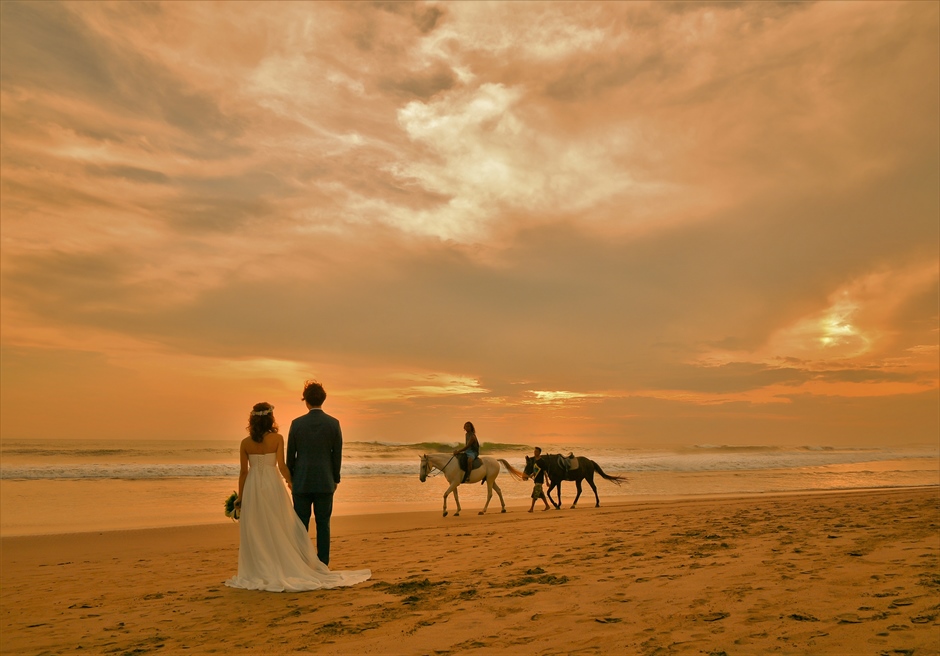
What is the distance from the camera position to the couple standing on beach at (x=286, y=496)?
25.5 feet

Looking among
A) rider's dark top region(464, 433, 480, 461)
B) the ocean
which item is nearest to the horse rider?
rider's dark top region(464, 433, 480, 461)

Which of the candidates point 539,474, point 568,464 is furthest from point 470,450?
point 568,464

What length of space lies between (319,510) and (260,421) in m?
1.42

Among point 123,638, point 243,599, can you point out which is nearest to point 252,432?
point 243,599

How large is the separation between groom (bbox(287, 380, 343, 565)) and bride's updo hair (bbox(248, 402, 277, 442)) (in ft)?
0.93

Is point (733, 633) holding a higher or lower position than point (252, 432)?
lower

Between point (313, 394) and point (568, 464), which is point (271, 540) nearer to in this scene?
point (313, 394)

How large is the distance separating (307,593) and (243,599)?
2.34ft

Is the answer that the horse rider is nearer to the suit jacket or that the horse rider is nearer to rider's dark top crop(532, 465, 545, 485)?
rider's dark top crop(532, 465, 545, 485)

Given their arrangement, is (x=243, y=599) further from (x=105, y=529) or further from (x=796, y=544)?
(x=105, y=529)

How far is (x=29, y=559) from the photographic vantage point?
11219mm

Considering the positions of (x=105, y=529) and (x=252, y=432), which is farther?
(x=105, y=529)

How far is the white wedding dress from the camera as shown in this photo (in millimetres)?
7758

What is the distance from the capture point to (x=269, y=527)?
25.7 feet
